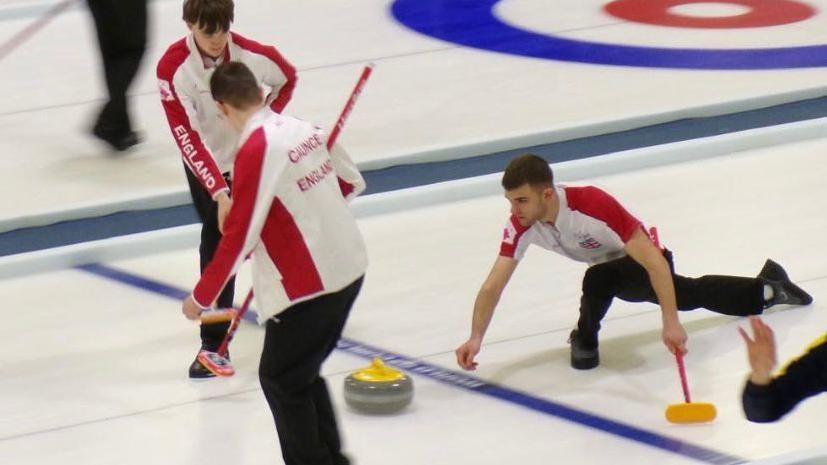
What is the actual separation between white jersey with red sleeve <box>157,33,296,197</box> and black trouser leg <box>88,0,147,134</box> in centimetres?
212

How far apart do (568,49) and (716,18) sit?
3.30ft

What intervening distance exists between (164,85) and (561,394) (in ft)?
4.60

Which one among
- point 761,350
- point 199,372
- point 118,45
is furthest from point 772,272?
point 118,45

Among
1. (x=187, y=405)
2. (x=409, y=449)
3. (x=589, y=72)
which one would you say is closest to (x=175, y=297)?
(x=187, y=405)

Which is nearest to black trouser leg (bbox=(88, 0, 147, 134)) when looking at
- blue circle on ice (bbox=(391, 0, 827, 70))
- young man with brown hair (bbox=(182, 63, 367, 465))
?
blue circle on ice (bbox=(391, 0, 827, 70))

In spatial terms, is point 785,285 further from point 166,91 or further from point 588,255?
point 166,91

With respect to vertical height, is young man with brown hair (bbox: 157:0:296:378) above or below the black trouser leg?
above

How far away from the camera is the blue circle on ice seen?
26.8 ft

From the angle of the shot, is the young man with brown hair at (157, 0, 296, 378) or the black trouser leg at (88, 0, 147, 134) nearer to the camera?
the young man with brown hair at (157, 0, 296, 378)

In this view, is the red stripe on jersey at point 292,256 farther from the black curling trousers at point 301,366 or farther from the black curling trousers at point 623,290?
the black curling trousers at point 623,290

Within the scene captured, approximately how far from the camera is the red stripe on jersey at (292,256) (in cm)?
373

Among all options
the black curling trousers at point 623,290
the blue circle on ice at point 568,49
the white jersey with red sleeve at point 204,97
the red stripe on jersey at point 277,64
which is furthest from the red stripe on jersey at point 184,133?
the blue circle on ice at point 568,49

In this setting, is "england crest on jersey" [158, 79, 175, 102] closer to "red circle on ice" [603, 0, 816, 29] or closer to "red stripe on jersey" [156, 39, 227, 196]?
"red stripe on jersey" [156, 39, 227, 196]

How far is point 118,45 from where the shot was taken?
22.6 ft
